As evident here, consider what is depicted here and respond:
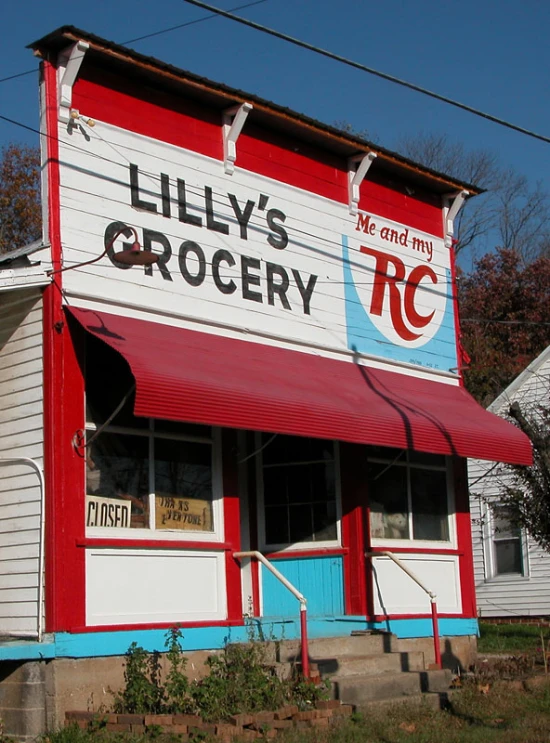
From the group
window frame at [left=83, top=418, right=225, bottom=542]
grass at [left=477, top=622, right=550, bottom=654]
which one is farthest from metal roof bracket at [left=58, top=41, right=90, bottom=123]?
grass at [left=477, top=622, right=550, bottom=654]

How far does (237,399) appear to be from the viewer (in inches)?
405

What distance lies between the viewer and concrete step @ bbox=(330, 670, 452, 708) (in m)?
10.5

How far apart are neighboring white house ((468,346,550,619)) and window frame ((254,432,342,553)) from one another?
1052 cm

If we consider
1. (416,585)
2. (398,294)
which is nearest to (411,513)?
(416,585)

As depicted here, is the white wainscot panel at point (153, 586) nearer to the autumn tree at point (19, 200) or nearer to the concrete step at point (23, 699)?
the concrete step at point (23, 699)

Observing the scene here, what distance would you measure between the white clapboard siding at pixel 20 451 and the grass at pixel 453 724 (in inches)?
51.7

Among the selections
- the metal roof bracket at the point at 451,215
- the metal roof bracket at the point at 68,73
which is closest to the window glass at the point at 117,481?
the metal roof bracket at the point at 68,73

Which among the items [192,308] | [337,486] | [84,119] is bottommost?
[337,486]

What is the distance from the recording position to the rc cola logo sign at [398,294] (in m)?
14.0

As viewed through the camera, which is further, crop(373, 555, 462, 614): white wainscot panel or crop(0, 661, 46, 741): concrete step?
crop(373, 555, 462, 614): white wainscot panel

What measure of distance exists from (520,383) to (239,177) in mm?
13292

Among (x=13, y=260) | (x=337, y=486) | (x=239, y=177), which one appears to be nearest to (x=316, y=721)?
(x=337, y=486)

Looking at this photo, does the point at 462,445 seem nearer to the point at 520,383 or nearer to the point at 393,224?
the point at 393,224

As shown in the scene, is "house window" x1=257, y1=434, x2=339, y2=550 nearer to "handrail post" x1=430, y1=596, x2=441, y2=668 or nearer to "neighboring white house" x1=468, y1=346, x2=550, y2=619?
"handrail post" x1=430, y1=596, x2=441, y2=668
